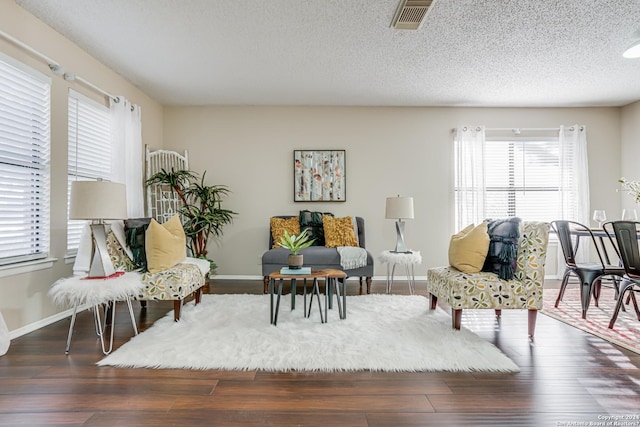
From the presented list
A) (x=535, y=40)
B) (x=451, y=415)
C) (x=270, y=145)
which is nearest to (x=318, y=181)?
(x=270, y=145)

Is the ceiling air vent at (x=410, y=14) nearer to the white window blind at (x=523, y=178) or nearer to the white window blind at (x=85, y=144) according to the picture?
the white window blind at (x=523, y=178)

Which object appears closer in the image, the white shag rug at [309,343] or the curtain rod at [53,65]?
the white shag rug at [309,343]

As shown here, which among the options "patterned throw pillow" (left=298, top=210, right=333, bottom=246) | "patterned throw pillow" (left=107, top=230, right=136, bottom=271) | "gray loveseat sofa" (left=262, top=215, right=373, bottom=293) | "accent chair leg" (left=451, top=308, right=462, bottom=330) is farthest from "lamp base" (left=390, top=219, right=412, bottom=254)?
"patterned throw pillow" (left=107, top=230, right=136, bottom=271)

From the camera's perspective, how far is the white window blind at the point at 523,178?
5.52 meters

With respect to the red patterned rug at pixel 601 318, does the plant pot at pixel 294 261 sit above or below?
above

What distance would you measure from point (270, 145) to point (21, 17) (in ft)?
10.3

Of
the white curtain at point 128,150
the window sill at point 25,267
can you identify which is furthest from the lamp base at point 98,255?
the white curtain at point 128,150

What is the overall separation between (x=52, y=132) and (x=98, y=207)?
133 centimetres

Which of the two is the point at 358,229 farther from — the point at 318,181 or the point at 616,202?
the point at 616,202

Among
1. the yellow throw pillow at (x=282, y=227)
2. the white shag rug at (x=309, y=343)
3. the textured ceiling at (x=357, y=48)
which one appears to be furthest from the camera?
the yellow throw pillow at (x=282, y=227)

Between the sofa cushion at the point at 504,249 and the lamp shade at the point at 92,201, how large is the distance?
10.0 ft

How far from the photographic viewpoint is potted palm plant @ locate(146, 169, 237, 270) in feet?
15.3

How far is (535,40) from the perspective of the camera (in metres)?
3.42

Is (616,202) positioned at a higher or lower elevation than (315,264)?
higher
